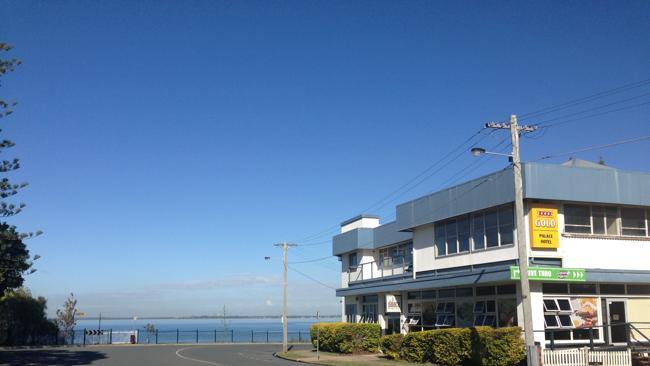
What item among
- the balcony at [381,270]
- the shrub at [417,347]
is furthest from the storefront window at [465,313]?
the balcony at [381,270]

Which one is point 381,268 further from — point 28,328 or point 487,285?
point 28,328

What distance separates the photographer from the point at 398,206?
36656mm

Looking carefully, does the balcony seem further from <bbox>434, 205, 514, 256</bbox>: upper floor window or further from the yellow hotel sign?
the yellow hotel sign

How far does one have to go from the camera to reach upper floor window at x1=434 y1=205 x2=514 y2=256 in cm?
2817

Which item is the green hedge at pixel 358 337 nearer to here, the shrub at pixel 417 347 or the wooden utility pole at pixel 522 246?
the shrub at pixel 417 347

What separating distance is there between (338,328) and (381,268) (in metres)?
6.29

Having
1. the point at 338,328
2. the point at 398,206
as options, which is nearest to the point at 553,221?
the point at 398,206

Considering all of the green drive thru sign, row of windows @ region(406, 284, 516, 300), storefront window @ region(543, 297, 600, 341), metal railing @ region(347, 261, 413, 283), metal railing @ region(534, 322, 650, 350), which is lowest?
metal railing @ region(534, 322, 650, 350)

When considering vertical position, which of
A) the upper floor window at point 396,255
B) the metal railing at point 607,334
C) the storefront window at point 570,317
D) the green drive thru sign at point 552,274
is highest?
the upper floor window at point 396,255

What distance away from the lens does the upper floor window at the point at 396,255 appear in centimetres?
4012

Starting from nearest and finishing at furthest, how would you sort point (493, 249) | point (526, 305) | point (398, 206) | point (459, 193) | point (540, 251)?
point (526, 305)
point (540, 251)
point (493, 249)
point (459, 193)
point (398, 206)

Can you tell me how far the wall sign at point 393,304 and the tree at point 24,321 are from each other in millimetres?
29484

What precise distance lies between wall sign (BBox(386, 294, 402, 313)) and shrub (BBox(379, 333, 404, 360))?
5211 mm

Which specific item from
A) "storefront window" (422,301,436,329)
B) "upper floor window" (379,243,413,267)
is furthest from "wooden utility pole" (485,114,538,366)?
"upper floor window" (379,243,413,267)
